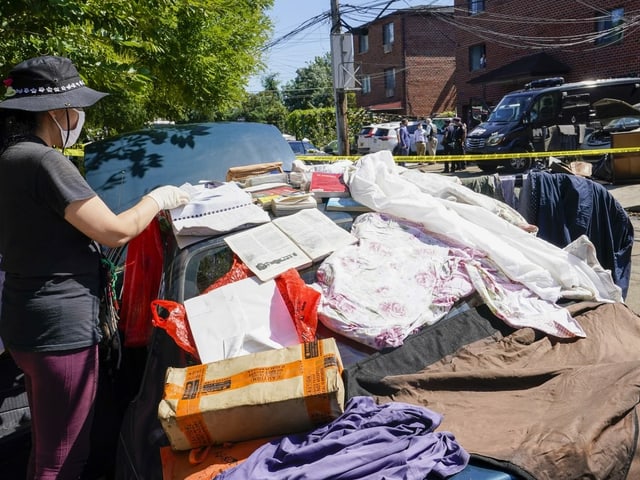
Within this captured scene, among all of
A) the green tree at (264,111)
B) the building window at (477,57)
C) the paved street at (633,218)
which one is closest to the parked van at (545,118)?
the paved street at (633,218)

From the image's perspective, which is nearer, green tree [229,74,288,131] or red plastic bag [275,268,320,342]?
red plastic bag [275,268,320,342]

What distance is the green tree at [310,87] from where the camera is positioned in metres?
51.9

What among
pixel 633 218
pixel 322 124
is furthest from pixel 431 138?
pixel 633 218

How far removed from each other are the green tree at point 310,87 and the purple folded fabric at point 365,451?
50.4 m

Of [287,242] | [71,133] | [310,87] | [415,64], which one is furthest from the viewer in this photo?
[310,87]

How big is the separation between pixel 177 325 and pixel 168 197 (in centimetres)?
64

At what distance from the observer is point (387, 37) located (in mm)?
33375

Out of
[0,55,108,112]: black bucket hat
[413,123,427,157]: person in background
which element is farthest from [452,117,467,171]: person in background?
[0,55,108,112]: black bucket hat

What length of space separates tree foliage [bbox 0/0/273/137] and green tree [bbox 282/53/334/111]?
4515 cm

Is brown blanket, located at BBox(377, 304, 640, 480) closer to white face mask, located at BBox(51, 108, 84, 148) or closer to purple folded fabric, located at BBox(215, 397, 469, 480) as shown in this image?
purple folded fabric, located at BBox(215, 397, 469, 480)

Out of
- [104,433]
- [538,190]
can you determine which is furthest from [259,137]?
[104,433]

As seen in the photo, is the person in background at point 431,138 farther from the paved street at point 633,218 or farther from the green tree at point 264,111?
the green tree at point 264,111

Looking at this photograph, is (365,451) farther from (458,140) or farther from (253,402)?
(458,140)

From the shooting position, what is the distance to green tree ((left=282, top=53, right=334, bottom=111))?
170 ft
